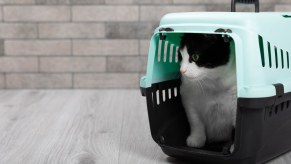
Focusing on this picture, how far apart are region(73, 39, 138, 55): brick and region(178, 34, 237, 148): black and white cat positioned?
3.93ft

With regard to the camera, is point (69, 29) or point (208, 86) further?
point (69, 29)

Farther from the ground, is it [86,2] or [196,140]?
[86,2]

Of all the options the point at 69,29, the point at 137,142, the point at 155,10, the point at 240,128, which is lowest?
the point at 137,142

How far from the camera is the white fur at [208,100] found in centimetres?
132

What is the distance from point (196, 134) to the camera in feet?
4.69

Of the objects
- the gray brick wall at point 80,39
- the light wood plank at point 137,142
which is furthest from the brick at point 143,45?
the light wood plank at point 137,142

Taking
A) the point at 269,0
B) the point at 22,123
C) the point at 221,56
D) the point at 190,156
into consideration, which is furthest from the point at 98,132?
the point at 269,0

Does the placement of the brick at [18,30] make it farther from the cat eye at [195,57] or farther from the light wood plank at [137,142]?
the cat eye at [195,57]

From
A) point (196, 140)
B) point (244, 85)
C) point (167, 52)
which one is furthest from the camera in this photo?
point (167, 52)

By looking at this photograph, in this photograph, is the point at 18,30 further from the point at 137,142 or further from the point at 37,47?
the point at 137,142

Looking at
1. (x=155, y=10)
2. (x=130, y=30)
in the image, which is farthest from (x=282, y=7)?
(x=130, y=30)

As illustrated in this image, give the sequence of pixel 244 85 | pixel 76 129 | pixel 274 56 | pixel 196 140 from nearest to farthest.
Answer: pixel 244 85 → pixel 274 56 → pixel 196 140 → pixel 76 129

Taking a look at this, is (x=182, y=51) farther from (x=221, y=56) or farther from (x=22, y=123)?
(x=22, y=123)

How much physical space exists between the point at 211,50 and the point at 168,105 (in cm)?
26
